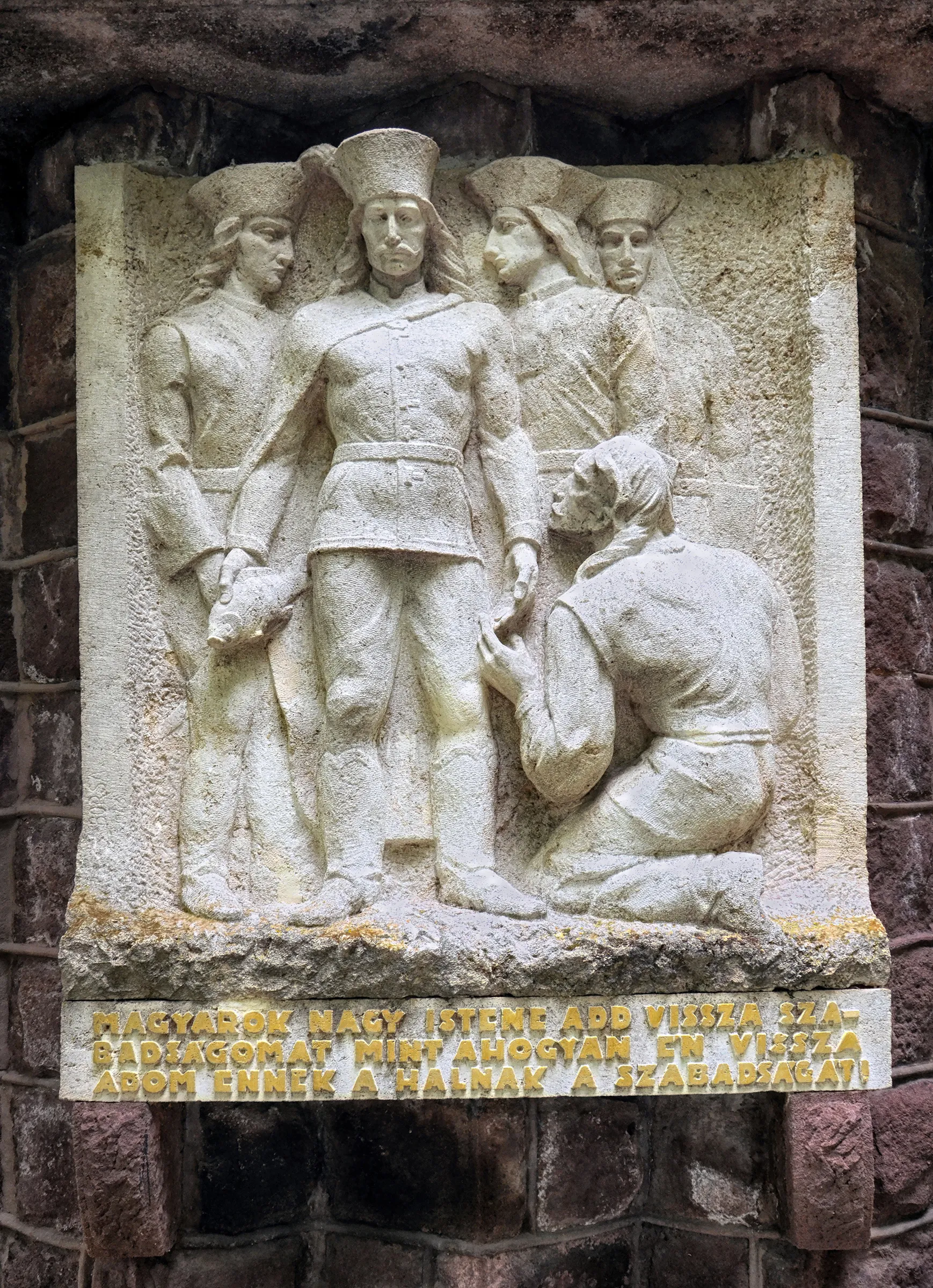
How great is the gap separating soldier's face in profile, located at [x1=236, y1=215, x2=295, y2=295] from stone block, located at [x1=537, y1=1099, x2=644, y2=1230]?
2.11 metres

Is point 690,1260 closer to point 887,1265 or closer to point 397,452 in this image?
point 887,1265

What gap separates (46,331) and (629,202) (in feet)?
5.05

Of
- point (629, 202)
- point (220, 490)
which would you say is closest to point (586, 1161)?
point (220, 490)

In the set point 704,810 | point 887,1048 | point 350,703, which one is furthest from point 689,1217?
point 350,703

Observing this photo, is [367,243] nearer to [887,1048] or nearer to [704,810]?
[704,810]

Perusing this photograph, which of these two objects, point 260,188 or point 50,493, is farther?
point 50,493

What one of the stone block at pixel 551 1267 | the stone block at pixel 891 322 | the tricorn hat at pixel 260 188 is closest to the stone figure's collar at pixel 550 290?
the tricorn hat at pixel 260 188

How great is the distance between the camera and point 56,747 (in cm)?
339

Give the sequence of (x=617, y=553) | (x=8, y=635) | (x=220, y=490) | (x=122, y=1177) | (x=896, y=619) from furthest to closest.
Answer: (x=8, y=635), (x=896, y=619), (x=220, y=490), (x=617, y=553), (x=122, y=1177)

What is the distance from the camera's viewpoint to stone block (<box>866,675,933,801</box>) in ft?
10.9

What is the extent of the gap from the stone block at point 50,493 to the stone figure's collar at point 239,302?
0.54 metres

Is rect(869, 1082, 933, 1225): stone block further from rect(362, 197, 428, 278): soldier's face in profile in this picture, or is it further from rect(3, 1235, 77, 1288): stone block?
rect(362, 197, 428, 278): soldier's face in profile

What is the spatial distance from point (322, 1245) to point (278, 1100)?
26.3 inches

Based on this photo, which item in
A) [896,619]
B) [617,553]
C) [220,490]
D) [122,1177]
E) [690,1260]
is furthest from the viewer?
[896,619]
